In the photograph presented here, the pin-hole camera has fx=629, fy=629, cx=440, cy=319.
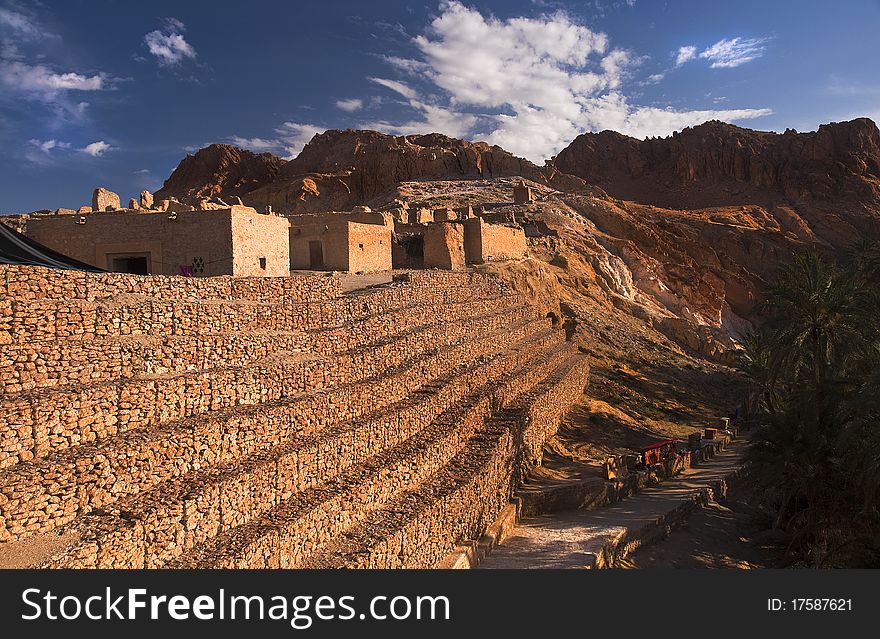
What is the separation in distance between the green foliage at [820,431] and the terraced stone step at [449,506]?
550 centimetres

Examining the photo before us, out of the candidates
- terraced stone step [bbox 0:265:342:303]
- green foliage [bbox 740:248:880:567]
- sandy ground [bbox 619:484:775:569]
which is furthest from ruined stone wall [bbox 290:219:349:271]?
green foliage [bbox 740:248:880:567]

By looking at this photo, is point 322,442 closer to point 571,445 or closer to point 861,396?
point 861,396

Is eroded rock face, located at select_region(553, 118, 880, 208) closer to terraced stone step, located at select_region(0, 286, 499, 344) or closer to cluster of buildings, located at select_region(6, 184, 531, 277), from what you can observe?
cluster of buildings, located at select_region(6, 184, 531, 277)

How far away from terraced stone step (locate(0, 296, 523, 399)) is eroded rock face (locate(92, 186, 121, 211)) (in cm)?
690

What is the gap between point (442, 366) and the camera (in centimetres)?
1405

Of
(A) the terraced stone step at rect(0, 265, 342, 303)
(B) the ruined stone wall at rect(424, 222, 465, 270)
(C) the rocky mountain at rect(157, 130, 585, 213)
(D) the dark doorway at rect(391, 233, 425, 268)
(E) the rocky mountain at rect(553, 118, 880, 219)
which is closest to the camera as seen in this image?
(A) the terraced stone step at rect(0, 265, 342, 303)

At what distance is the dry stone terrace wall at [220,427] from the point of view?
6059 mm

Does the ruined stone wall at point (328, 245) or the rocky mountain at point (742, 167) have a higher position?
the rocky mountain at point (742, 167)

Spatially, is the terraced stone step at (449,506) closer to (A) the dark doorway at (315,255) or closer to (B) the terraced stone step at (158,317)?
(B) the terraced stone step at (158,317)

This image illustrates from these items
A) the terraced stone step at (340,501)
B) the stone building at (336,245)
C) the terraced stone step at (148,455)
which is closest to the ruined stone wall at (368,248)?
the stone building at (336,245)

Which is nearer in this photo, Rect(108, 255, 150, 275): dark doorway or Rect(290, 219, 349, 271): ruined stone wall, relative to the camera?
Rect(108, 255, 150, 275): dark doorway

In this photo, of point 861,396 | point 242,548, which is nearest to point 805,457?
point 861,396

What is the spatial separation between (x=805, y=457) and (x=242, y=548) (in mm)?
12069

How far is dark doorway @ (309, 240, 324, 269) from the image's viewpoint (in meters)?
18.8
